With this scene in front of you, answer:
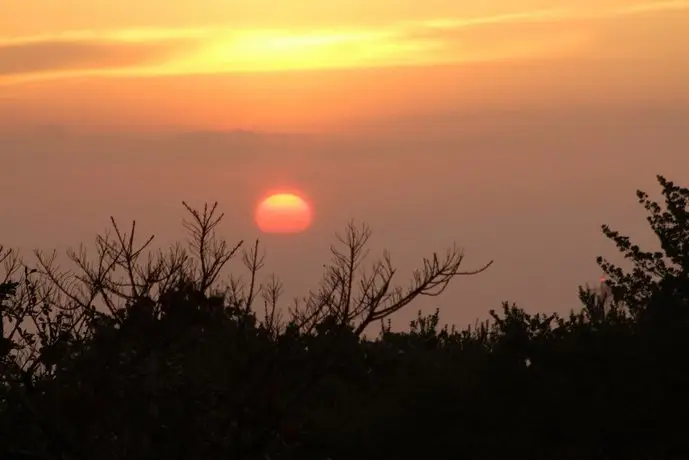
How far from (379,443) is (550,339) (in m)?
3.72

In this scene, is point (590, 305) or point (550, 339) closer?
point (550, 339)

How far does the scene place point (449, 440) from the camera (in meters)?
23.7

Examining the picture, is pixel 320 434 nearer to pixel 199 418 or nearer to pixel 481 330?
pixel 199 418

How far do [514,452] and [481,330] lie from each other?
49.8ft

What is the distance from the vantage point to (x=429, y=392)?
80.4 ft

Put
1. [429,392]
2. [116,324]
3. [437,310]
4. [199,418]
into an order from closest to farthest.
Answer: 1. [199,418]
2. [429,392]
3. [116,324]
4. [437,310]

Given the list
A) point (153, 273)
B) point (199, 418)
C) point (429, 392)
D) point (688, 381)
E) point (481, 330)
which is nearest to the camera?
point (199, 418)

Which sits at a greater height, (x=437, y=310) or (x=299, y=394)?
(x=437, y=310)

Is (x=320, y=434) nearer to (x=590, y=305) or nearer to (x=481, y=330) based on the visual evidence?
(x=590, y=305)

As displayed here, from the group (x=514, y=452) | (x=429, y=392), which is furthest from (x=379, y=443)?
(x=514, y=452)

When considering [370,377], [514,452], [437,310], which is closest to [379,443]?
[514,452]

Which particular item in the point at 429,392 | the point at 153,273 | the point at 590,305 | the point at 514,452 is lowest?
the point at 514,452

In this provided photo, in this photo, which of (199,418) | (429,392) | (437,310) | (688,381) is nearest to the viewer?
(199,418)

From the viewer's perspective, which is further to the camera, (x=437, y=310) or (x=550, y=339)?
(x=437, y=310)
